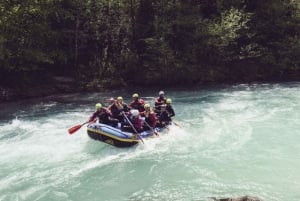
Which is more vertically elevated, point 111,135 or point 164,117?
point 164,117

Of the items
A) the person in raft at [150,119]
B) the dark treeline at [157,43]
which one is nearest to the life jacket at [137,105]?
the person in raft at [150,119]

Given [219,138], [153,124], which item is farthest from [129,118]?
[219,138]

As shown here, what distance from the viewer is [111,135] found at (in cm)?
1416

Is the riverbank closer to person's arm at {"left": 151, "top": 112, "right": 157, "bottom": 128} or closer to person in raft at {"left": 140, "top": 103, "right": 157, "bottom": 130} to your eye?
person in raft at {"left": 140, "top": 103, "right": 157, "bottom": 130}

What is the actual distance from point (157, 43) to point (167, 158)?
12.8 m

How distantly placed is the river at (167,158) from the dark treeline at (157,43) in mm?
5274

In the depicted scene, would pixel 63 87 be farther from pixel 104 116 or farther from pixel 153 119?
pixel 153 119

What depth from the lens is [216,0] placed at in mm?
28094

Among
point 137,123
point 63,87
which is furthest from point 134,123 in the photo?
point 63,87

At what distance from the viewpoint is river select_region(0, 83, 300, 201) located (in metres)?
11.1

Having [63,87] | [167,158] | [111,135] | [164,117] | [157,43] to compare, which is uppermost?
[157,43]

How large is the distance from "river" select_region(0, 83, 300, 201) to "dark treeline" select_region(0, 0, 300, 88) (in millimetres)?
5274

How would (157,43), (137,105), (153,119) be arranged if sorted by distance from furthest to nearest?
(157,43) < (137,105) < (153,119)

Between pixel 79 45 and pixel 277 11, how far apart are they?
521 inches
